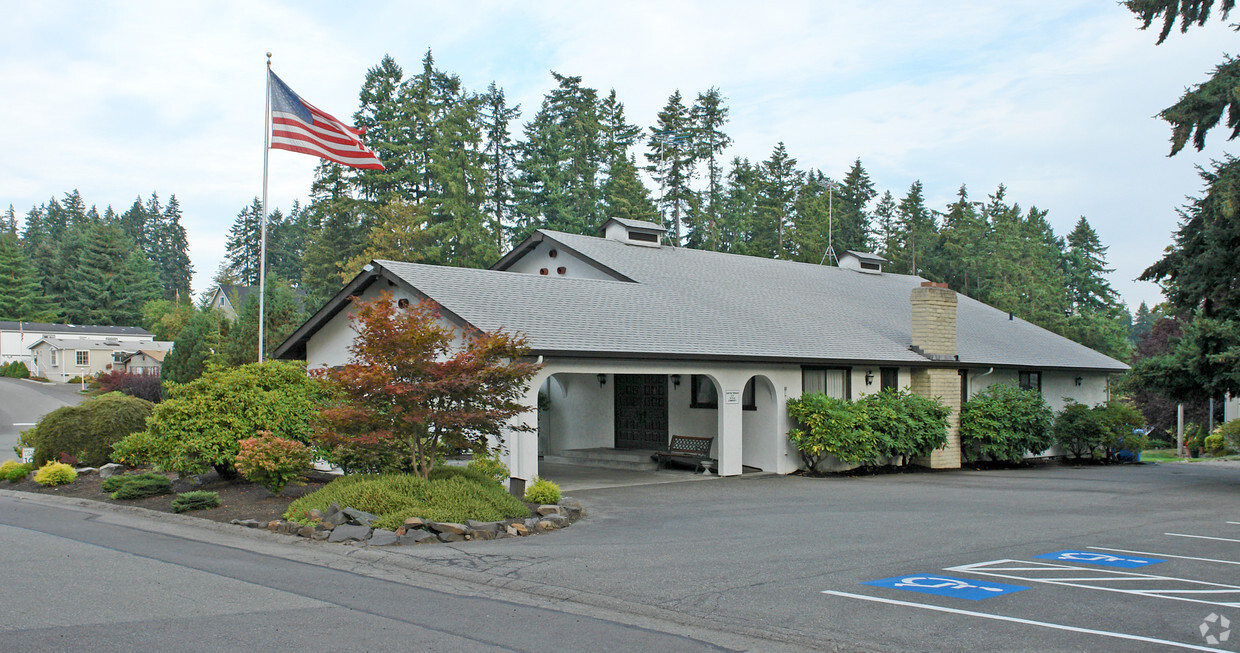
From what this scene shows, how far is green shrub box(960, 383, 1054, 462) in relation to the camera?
78.3 feet

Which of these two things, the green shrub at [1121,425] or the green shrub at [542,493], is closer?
the green shrub at [542,493]

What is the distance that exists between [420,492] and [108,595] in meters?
4.72

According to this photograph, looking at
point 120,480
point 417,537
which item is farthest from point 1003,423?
point 120,480

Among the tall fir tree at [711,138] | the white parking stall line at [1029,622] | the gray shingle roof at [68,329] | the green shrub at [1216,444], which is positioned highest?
the tall fir tree at [711,138]

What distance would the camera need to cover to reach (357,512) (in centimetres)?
1198

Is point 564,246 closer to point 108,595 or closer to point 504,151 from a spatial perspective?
point 108,595

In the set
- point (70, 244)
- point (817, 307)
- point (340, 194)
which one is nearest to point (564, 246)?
point (817, 307)

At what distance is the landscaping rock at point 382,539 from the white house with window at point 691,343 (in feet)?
16.4

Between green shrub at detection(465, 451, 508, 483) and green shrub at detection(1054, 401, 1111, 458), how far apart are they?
1953 centimetres

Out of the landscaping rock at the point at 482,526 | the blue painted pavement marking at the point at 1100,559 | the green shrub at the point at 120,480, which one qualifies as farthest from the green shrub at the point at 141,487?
the blue painted pavement marking at the point at 1100,559

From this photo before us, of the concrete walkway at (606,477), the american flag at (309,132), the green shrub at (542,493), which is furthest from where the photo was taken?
the american flag at (309,132)

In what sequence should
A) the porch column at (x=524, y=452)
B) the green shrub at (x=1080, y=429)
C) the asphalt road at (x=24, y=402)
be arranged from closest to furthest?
the porch column at (x=524, y=452) < the green shrub at (x=1080, y=429) < the asphalt road at (x=24, y=402)

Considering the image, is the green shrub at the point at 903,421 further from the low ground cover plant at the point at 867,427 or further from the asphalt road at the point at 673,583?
the asphalt road at the point at 673,583

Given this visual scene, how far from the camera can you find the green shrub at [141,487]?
15398 millimetres
